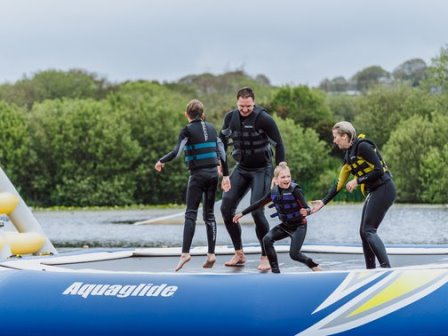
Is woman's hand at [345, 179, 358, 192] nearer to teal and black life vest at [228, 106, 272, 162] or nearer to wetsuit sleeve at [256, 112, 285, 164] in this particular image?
wetsuit sleeve at [256, 112, 285, 164]

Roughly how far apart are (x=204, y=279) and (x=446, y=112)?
4935cm

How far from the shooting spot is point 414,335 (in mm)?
7270

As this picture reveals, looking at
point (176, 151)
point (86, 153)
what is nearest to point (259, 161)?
point (176, 151)

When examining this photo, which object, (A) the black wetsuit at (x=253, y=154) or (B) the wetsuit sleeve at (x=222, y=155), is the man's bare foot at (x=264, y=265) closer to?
(A) the black wetsuit at (x=253, y=154)

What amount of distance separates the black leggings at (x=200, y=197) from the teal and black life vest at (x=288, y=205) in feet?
3.11

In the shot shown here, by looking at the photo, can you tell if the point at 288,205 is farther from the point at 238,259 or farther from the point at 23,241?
the point at 23,241

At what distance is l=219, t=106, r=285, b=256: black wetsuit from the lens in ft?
29.7

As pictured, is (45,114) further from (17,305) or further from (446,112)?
(17,305)

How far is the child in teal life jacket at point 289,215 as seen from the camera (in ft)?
27.4

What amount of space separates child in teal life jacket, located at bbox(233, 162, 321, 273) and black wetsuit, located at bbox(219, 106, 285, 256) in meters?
0.53

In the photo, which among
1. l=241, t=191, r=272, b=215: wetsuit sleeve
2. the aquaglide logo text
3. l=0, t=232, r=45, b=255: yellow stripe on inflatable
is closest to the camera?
the aquaglide logo text

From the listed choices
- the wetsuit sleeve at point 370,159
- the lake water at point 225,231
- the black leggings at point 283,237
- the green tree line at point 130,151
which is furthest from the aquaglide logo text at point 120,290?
the green tree line at point 130,151

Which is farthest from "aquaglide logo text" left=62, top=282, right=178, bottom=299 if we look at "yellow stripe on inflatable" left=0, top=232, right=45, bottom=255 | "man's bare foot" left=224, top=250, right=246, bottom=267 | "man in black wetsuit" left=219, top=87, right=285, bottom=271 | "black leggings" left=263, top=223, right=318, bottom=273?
"yellow stripe on inflatable" left=0, top=232, right=45, bottom=255

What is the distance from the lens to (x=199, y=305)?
25.3ft
